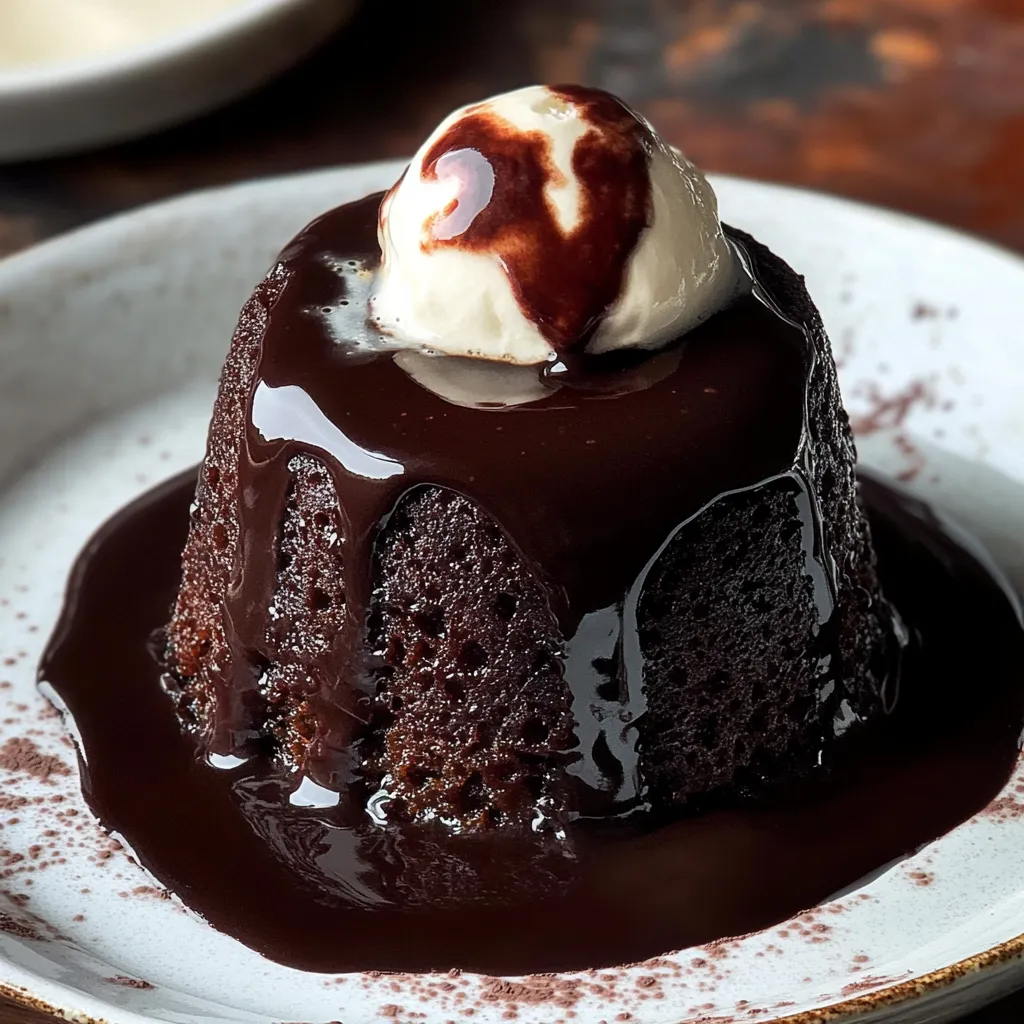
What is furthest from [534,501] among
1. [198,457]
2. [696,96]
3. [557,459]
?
[696,96]

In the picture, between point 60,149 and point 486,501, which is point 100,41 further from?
point 486,501

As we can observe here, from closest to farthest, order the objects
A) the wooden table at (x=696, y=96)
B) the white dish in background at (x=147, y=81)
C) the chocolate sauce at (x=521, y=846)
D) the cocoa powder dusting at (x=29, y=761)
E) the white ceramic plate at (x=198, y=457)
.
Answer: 1. the white ceramic plate at (x=198, y=457)
2. the chocolate sauce at (x=521, y=846)
3. the cocoa powder dusting at (x=29, y=761)
4. the white dish in background at (x=147, y=81)
5. the wooden table at (x=696, y=96)

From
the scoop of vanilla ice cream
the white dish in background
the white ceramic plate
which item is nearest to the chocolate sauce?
the white ceramic plate

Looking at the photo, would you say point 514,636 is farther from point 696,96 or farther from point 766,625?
point 696,96

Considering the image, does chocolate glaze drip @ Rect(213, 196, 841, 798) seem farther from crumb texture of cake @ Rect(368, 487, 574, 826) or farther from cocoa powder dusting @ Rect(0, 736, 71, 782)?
cocoa powder dusting @ Rect(0, 736, 71, 782)

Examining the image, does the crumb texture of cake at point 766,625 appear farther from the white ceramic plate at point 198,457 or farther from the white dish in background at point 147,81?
the white dish in background at point 147,81

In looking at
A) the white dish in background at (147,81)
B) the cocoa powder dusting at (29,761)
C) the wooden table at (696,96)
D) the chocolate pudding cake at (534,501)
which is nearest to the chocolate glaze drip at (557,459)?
the chocolate pudding cake at (534,501)

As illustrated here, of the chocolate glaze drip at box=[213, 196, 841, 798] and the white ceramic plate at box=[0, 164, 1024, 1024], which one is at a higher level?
the chocolate glaze drip at box=[213, 196, 841, 798]
